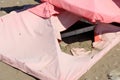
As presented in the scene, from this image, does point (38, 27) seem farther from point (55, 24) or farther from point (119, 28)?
point (119, 28)

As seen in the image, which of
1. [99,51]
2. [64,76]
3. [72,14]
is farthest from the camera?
[72,14]

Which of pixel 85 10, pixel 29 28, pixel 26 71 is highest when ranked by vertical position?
pixel 85 10

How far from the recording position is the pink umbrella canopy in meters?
5.94

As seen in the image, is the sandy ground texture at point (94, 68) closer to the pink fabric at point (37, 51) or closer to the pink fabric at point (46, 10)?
the pink fabric at point (37, 51)

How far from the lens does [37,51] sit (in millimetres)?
5809

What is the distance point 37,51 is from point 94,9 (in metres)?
1.28

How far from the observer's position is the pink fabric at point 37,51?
17.3ft

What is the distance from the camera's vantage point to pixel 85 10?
599cm

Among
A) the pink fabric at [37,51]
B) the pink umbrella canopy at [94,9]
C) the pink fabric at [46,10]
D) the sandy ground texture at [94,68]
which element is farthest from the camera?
the pink fabric at [46,10]

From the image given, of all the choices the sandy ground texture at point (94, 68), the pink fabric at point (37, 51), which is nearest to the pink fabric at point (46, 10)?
the pink fabric at point (37, 51)

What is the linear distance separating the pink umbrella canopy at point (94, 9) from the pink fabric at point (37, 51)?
404 mm

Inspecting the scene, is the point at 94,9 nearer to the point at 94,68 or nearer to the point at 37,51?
the point at 94,68

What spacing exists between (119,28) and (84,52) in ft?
3.14

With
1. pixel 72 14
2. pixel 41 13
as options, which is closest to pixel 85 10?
pixel 72 14
